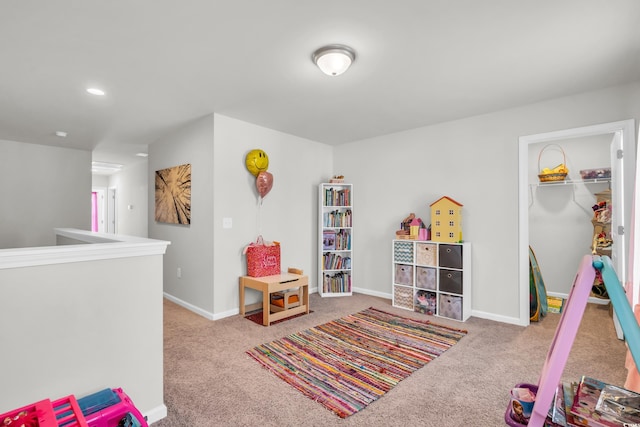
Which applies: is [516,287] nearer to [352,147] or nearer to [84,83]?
[352,147]

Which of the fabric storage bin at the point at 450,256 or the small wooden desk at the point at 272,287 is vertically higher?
the fabric storage bin at the point at 450,256

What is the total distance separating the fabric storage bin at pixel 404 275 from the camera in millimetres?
4031

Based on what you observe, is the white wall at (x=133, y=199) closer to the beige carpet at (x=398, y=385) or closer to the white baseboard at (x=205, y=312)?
the white baseboard at (x=205, y=312)

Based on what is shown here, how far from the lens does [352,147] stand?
4984 millimetres

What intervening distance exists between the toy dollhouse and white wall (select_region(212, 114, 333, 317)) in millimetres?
1817

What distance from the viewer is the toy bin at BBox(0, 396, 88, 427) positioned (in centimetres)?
118

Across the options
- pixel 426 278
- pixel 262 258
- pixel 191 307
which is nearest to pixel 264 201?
pixel 262 258

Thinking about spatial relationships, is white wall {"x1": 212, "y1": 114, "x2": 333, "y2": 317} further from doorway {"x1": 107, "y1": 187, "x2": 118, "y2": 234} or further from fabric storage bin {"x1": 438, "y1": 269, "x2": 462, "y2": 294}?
doorway {"x1": 107, "y1": 187, "x2": 118, "y2": 234}

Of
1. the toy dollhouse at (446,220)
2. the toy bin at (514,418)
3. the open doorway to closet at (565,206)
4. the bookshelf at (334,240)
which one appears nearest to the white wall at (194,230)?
the bookshelf at (334,240)

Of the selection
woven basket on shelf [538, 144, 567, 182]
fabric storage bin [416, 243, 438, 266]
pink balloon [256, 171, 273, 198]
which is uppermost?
woven basket on shelf [538, 144, 567, 182]

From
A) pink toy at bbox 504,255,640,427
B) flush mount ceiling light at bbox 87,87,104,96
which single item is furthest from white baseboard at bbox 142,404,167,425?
flush mount ceiling light at bbox 87,87,104,96

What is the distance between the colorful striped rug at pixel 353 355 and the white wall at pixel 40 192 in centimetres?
459

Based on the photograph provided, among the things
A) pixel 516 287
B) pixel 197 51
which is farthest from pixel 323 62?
pixel 516 287

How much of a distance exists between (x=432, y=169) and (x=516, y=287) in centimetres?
164
